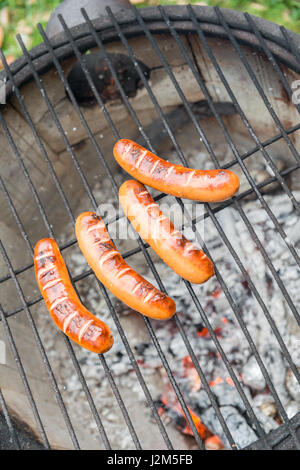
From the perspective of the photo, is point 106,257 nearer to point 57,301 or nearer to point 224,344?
point 57,301

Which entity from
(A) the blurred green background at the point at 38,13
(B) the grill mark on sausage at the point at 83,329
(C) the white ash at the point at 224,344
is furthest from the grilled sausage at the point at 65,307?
(A) the blurred green background at the point at 38,13

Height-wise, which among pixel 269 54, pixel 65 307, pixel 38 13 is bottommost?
pixel 65 307

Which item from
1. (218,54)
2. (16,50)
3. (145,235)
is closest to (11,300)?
(145,235)

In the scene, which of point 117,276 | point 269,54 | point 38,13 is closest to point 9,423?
point 117,276

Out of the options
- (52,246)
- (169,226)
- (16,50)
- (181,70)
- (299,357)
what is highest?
(16,50)

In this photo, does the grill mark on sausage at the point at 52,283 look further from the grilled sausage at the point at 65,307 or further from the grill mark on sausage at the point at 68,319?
the grill mark on sausage at the point at 68,319

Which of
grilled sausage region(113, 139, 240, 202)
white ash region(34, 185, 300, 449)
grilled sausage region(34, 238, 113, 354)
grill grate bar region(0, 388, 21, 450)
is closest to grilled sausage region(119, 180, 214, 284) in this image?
grilled sausage region(113, 139, 240, 202)
